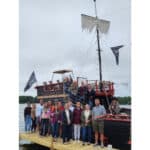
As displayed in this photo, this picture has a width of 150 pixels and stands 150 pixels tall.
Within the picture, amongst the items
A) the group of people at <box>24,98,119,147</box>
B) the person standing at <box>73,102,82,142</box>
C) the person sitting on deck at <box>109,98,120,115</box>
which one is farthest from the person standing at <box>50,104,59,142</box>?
the person sitting on deck at <box>109,98,120,115</box>

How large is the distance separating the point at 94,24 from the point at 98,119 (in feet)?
1.65

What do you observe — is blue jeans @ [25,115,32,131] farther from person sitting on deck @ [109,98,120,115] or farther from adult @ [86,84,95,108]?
person sitting on deck @ [109,98,120,115]

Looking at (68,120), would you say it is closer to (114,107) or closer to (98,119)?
(98,119)

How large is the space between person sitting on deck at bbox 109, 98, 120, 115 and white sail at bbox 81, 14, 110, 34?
365mm

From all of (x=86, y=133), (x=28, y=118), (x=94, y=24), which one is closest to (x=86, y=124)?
(x=86, y=133)

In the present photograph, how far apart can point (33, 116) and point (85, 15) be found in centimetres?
68

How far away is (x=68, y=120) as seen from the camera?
8.47 feet

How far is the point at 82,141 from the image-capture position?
97.8 inches

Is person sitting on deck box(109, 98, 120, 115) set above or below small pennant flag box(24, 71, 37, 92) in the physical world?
below

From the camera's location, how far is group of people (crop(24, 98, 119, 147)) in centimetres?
241
